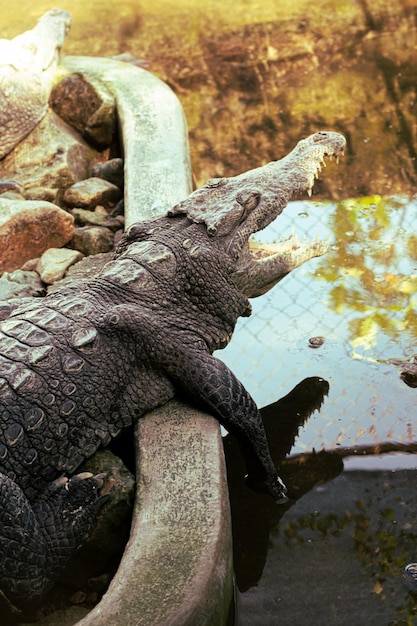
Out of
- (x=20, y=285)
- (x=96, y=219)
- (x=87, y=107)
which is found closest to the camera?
(x=20, y=285)

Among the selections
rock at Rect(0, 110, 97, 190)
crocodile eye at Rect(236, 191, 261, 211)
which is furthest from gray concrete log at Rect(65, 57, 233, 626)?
rock at Rect(0, 110, 97, 190)

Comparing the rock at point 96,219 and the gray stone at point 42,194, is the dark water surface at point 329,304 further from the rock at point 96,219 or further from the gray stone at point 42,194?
the gray stone at point 42,194

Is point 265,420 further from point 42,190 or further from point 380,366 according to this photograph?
point 42,190

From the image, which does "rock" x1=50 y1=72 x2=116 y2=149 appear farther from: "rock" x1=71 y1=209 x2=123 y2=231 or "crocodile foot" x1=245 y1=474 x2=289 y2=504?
"crocodile foot" x1=245 y1=474 x2=289 y2=504

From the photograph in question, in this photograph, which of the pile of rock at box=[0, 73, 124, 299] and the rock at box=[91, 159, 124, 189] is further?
the rock at box=[91, 159, 124, 189]

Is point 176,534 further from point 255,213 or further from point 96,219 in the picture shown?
point 96,219

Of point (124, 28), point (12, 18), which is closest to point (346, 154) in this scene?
point (124, 28)

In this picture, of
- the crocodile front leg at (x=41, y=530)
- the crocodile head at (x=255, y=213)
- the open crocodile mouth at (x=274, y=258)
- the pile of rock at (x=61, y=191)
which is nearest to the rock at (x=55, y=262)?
the pile of rock at (x=61, y=191)

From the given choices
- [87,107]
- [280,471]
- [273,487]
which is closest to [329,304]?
[280,471]
